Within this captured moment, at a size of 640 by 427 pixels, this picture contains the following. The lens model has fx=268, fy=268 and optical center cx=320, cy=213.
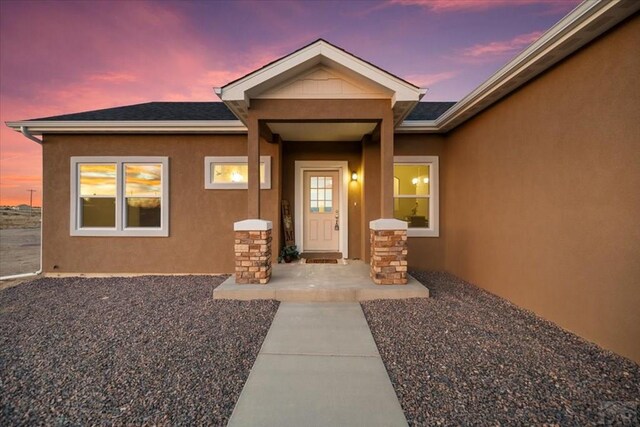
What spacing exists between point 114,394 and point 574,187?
4.64 m

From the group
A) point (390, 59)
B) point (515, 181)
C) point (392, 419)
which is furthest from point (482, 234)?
point (390, 59)

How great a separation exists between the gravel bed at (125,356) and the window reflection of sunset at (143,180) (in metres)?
2.22

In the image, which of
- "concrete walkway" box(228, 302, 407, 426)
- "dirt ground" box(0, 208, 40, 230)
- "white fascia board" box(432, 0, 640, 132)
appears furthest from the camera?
"dirt ground" box(0, 208, 40, 230)

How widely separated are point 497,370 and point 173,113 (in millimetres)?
7253

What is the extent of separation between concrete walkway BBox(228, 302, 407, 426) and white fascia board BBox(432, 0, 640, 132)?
11.9 feet

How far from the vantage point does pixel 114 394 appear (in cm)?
191

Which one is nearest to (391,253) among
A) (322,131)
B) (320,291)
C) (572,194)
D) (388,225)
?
(388,225)

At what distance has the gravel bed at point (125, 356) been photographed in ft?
5.75

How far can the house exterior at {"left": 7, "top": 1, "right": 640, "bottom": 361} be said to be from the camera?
2.58 metres

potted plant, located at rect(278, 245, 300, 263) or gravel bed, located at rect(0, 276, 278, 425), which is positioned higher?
potted plant, located at rect(278, 245, 300, 263)

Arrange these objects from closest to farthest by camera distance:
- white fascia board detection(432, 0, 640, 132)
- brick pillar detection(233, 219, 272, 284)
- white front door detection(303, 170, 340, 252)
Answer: white fascia board detection(432, 0, 640, 132), brick pillar detection(233, 219, 272, 284), white front door detection(303, 170, 340, 252)

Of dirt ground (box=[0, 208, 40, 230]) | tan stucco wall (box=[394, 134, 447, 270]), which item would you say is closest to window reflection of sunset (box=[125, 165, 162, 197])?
tan stucco wall (box=[394, 134, 447, 270])

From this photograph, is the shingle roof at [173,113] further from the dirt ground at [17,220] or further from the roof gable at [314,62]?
A: the dirt ground at [17,220]

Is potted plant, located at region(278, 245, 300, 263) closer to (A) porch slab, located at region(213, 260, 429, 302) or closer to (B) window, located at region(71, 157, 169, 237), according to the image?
(A) porch slab, located at region(213, 260, 429, 302)
